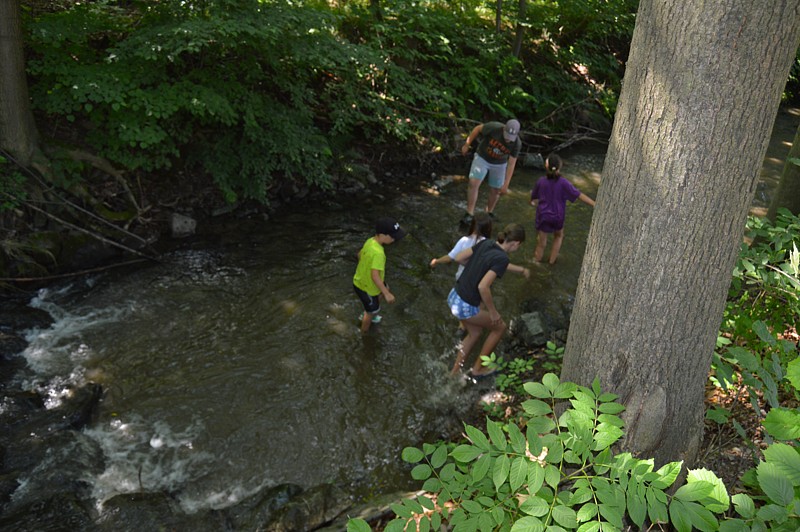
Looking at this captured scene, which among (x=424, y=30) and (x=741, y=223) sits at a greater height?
(x=424, y=30)

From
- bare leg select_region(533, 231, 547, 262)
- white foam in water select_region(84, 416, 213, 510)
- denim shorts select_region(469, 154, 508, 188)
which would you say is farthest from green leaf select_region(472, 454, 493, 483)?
denim shorts select_region(469, 154, 508, 188)

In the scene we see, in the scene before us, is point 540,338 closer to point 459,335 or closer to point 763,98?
point 459,335

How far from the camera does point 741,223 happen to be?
2902 mm

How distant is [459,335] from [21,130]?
6754 mm

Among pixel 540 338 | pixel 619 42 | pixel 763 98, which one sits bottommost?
pixel 540 338

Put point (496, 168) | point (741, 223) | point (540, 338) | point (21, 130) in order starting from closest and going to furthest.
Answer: point (741, 223), point (540, 338), point (21, 130), point (496, 168)

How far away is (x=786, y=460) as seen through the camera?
235cm

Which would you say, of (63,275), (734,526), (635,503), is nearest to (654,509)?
(635,503)

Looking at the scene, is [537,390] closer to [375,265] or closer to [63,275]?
[375,265]

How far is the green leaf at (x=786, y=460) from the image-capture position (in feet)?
7.61

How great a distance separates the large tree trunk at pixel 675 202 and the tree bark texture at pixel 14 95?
316 inches

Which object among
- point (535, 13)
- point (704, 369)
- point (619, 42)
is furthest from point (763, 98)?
point (619, 42)

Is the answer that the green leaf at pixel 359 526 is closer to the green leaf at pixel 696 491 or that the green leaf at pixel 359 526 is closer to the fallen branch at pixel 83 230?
the green leaf at pixel 696 491

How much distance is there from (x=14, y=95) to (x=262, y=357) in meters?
5.13
